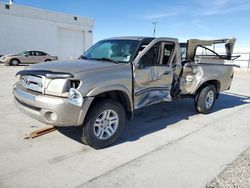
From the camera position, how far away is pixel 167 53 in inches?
217

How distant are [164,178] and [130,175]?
18.0 inches

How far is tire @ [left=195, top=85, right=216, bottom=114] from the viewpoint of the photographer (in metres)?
6.54

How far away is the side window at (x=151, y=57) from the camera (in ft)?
15.7

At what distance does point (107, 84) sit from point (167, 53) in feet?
6.98

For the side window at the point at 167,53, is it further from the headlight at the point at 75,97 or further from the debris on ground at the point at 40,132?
the debris on ground at the point at 40,132

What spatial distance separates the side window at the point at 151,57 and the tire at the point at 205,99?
210 cm

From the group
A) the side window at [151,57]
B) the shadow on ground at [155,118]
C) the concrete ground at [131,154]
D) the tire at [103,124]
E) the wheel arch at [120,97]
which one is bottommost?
the concrete ground at [131,154]

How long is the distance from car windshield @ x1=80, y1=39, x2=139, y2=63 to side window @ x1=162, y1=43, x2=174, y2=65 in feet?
2.54

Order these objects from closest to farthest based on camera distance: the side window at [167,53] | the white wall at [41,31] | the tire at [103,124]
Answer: the tire at [103,124] → the side window at [167,53] → the white wall at [41,31]

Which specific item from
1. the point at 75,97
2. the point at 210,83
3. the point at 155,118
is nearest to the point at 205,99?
the point at 210,83

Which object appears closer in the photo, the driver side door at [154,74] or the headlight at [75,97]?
the headlight at [75,97]

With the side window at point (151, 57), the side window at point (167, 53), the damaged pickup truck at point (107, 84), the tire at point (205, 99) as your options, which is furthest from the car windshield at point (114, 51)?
the tire at point (205, 99)

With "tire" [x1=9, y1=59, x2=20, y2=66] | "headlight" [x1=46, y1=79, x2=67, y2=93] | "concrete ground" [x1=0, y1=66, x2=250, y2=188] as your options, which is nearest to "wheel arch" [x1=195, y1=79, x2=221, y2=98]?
"concrete ground" [x1=0, y1=66, x2=250, y2=188]

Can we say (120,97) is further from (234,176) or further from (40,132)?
(234,176)
